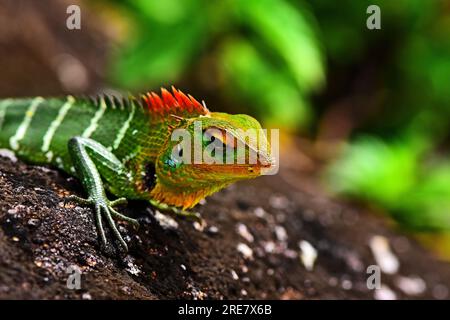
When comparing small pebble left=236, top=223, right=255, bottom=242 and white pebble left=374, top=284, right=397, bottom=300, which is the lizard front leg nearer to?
small pebble left=236, top=223, right=255, bottom=242

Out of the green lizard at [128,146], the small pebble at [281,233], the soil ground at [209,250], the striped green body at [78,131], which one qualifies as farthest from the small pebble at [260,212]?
the striped green body at [78,131]

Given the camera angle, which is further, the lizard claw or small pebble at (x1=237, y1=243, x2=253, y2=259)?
small pebble at (x1=237, y1=243, x2=253, y2=259)

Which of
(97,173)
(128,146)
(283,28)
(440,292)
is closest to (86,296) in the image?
(97,173)

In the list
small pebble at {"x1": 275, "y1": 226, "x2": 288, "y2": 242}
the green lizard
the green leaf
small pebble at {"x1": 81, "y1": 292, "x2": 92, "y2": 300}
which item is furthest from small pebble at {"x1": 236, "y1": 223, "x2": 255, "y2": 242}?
the green leaf

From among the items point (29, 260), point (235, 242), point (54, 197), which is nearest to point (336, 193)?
point (235, 242)

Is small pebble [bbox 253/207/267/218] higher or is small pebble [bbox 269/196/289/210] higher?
small pebble [bbox 269/196/289/210]

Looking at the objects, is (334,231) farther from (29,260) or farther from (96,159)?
(29,260)

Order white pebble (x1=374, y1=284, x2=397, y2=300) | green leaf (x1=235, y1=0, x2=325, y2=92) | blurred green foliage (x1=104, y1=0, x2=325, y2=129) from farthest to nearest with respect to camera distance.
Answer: blurred green foliage (x1=104, y1=0, x2=325, y2=129), green leaf (x1=235, y1=0, x2=325, y2=92), white pebble (x1=374, y1=284, x2=397, y2=300)
